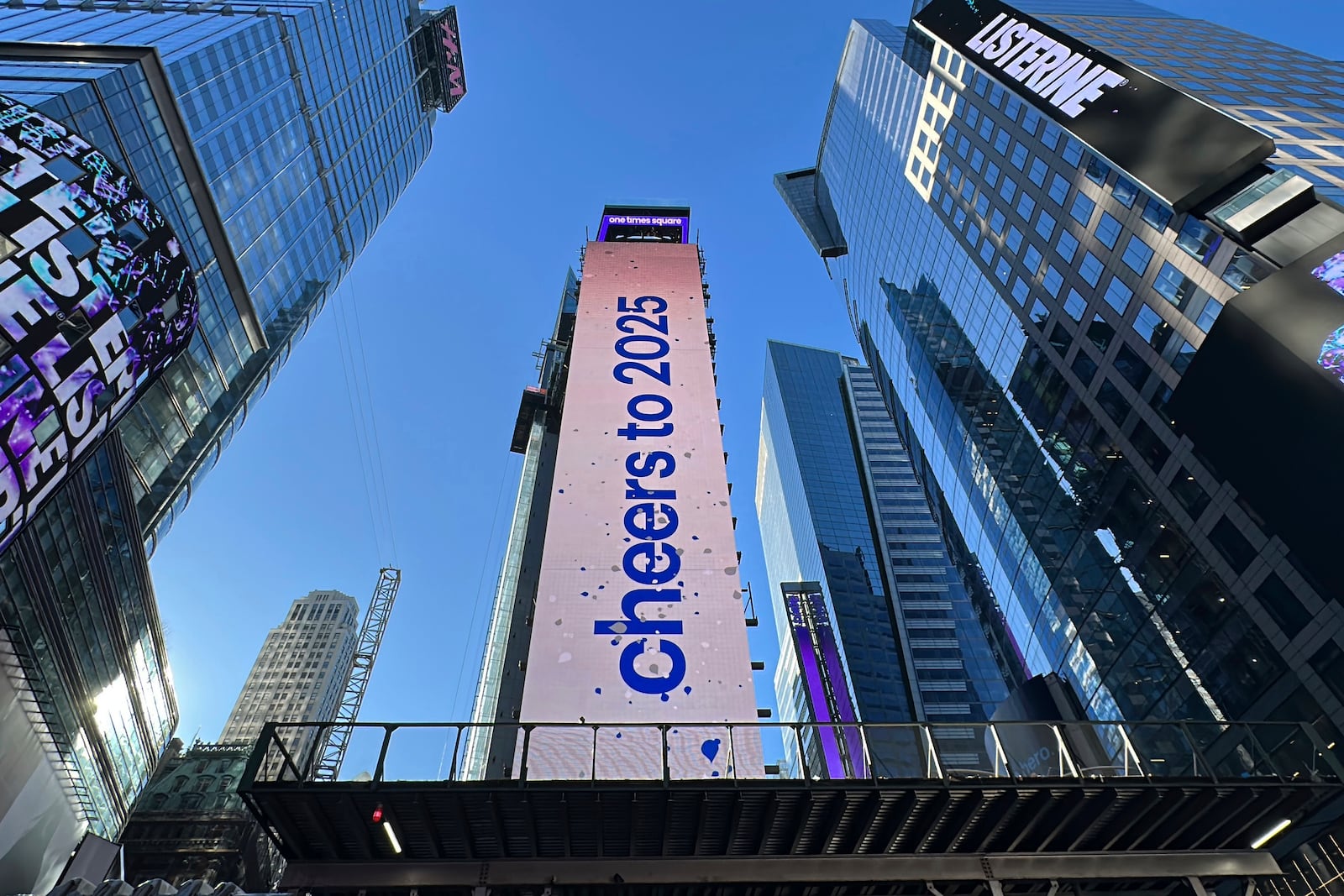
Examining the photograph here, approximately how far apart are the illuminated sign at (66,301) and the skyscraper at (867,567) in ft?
215

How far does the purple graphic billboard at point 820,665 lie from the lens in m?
58.9

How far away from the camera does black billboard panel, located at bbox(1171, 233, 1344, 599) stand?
31188 mm

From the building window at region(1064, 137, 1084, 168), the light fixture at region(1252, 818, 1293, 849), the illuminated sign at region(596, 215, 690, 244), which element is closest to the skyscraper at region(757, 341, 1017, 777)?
the building window at region(1064, 137, 1084, 168)

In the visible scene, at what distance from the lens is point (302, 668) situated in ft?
483

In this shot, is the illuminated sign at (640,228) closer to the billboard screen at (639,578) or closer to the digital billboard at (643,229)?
the digital billboard at (643,229)

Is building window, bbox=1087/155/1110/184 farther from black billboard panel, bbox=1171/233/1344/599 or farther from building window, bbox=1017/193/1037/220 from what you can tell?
black billboard panel, bbox=1171/233/1344/599

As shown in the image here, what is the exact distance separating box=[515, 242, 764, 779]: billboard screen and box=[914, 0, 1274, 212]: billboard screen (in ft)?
109

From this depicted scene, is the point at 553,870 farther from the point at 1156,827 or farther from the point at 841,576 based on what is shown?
the point at 841,576

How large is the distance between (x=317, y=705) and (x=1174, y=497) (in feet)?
464

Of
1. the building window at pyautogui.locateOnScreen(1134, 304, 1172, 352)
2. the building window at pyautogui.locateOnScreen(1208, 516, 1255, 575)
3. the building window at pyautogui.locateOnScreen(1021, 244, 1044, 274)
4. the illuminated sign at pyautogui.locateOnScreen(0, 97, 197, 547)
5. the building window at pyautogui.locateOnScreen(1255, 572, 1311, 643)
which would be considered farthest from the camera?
the building window at pyautogui.locateOnScreen(1021, 244, 1044, 274)

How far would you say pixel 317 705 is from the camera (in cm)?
13862

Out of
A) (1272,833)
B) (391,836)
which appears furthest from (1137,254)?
(391,836)

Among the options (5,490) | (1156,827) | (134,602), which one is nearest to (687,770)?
(1156,827)

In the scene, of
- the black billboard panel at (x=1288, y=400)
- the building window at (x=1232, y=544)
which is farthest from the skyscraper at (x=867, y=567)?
the black billboard panel at (x=1288, y=400)
